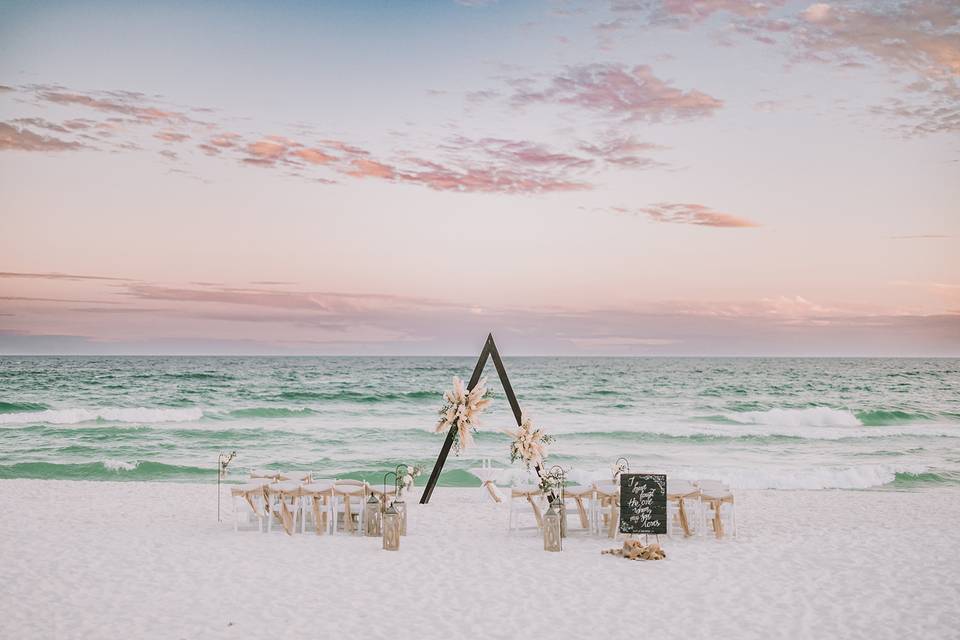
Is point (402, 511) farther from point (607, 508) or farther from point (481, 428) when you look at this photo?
point (481, 428)

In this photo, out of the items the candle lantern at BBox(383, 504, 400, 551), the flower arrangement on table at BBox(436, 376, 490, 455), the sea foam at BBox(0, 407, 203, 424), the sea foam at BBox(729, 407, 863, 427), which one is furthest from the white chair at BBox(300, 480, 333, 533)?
the sea foam at BBox(729, 407, 863, 427)

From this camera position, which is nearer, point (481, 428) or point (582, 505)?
point (582, 505)

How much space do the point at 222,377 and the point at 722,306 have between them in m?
35.5

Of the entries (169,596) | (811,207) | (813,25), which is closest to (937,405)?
(811,207)

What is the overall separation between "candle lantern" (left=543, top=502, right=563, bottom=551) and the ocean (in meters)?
4.02

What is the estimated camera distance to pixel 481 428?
25812 mm

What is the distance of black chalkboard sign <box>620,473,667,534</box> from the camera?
33.8ft

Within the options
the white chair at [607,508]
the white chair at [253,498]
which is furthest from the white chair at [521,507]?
the white chair at [253,498]

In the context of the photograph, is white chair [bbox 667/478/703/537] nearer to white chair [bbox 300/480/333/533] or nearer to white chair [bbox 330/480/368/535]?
white chair [bbox 330/480/368/535]

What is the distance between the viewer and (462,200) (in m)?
22.9

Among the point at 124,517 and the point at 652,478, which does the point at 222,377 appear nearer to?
the point at 124,517

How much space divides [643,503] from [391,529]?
3.14m

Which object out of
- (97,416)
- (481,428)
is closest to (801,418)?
(481,428)

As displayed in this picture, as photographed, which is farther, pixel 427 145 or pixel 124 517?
pixel 427 145
